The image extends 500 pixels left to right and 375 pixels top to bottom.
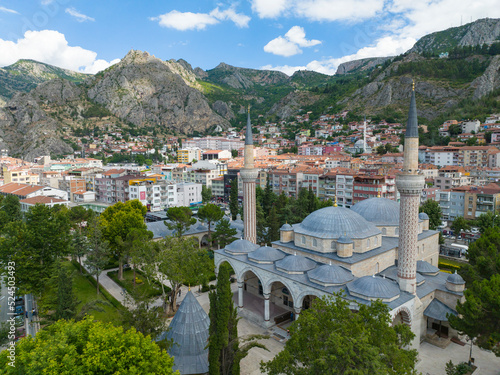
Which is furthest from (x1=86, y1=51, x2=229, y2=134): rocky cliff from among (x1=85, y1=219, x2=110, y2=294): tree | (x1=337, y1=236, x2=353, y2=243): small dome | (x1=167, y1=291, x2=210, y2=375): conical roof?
(x1=167, y1=291, x2=210, y2=375): conical roof

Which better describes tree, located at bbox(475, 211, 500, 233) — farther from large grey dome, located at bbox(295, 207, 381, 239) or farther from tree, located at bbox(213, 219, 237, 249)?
tree, located at bbox(213, 219, 237, 249)

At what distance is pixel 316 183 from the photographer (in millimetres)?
58594

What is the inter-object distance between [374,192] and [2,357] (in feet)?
155

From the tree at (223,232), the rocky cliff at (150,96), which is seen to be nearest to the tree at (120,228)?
the tree at (223,232)

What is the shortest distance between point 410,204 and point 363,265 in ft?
17.6

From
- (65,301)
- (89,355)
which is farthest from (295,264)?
(89,355)

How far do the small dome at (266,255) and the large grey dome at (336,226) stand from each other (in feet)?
7.61

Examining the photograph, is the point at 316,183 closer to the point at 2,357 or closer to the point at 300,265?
the point at 300,265

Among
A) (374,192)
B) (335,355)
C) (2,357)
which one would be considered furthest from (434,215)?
(2,357)

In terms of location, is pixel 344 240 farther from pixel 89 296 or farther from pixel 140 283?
pixel 89 296

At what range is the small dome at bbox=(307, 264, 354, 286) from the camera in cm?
1880

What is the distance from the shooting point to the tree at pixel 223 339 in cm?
1405

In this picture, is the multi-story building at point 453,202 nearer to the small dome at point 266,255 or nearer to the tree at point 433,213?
the tree at point 433,213

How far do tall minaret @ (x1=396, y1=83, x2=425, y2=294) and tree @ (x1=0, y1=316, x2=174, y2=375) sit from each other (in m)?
14.3
